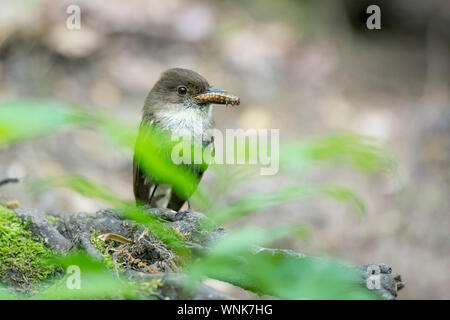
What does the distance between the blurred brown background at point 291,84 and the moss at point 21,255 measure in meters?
3.28

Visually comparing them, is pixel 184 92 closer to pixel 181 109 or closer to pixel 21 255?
pixel 181 109

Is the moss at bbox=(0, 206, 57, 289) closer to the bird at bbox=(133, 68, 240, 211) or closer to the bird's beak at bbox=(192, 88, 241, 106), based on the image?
the bird at bbox=(133, 68, 240, 211)

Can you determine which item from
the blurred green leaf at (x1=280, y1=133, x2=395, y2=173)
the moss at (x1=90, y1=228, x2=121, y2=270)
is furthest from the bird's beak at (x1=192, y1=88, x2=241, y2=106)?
the blurred green leaf at (x1=280, y1=133, x2=395, y2=173)

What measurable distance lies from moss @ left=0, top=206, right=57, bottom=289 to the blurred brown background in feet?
10.7

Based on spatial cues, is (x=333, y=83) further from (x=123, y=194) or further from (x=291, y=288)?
(x=291, y=288)

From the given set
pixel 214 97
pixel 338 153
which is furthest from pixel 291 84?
pixel 338 153

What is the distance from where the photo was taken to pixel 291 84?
10.8 m

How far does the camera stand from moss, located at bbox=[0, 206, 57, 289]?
9.00 ft

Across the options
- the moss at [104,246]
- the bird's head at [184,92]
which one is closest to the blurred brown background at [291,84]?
the bird's head at [184,92]

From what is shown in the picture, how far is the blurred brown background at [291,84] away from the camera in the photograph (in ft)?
26.0

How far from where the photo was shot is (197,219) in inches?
117

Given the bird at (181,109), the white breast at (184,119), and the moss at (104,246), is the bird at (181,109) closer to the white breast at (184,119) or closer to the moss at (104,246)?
the white breast at (184,119)

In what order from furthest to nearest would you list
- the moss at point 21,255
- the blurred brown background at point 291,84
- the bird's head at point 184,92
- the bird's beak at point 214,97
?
the blurred brown background at point 291,84, the bird's head at point 184,92, the bird's beak at point 214,97, the moss at point 21,255

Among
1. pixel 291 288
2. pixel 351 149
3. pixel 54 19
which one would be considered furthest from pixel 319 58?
pixel 291 288
